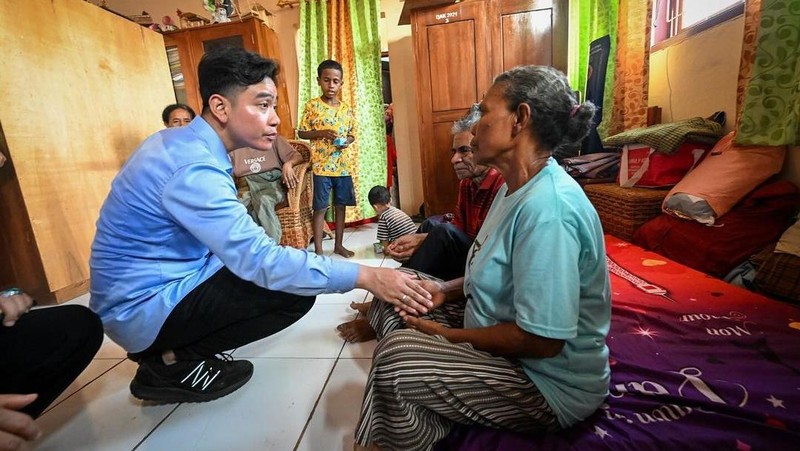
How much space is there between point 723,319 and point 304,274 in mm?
1427

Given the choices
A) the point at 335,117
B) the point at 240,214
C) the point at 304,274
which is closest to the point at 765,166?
the point at 304,274

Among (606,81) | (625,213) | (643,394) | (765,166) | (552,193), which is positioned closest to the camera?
(552,193)

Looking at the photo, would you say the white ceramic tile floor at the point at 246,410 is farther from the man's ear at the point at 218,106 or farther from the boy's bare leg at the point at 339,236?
the boy's bare leg at the point at 339,236

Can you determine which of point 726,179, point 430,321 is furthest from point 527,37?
point 430,321

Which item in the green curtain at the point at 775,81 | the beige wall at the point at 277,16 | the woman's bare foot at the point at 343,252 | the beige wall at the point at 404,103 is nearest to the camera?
the green curtain at the point at 775,81

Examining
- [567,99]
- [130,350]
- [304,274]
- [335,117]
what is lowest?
[130,350]

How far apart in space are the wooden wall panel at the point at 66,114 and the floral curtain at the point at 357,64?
159 centimetres

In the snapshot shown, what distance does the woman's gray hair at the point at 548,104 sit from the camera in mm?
838

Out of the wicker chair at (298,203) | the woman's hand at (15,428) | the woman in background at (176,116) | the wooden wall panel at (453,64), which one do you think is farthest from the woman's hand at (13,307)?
the wooden wall panel at (453,64)

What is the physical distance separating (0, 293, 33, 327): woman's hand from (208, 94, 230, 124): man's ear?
2.30ft

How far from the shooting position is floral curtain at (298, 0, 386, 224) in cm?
375

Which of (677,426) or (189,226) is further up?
(189,226)

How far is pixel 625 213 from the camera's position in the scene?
→ 7.14ft

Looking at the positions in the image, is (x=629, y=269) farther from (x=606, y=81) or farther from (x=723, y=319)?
(x=606, y=81)
